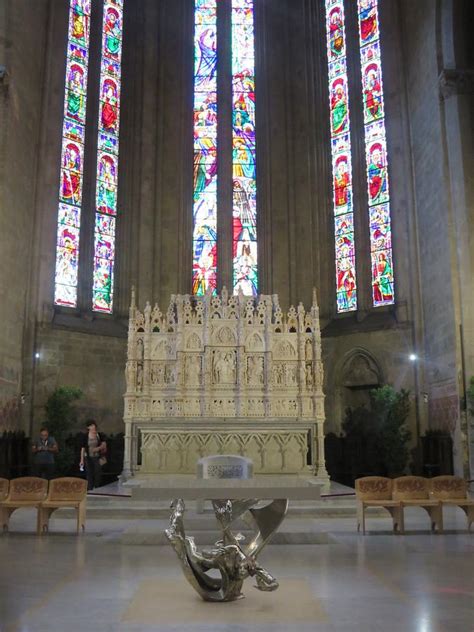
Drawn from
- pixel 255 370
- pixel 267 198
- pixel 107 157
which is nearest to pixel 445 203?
pixel 255 370

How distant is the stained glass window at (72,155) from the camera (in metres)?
21.2

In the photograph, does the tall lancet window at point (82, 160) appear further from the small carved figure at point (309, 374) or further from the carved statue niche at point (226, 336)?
the small carved figure at point (309, 374)

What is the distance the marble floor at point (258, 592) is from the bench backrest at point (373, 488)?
3.11 ft

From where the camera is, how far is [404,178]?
2112 centimetres

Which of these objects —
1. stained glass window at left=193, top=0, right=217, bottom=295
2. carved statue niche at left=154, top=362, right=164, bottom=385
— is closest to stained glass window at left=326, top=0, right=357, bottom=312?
stained glass window at left=193, top=0, right=217, bottom=295

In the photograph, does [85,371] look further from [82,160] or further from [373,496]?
[373,496]

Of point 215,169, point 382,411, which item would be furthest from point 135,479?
point 215,169

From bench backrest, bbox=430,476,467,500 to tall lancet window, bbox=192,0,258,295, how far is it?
13.0m

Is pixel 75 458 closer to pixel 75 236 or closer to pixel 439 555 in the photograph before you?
pixel 75 236

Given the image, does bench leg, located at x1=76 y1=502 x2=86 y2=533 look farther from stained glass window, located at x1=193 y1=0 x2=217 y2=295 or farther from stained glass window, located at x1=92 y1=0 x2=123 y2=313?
stained glass window, located at x1=193 y1=0 x2=217 y2=295

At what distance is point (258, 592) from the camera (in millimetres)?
6055

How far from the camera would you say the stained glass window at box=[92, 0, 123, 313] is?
22125 mm

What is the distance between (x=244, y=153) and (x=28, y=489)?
16.6 meters

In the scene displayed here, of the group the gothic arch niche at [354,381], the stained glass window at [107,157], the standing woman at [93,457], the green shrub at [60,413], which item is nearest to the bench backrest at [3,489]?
the standing woman at [93,457]
